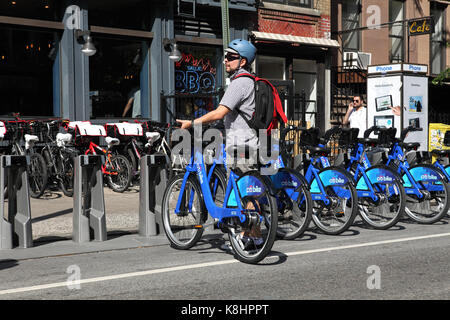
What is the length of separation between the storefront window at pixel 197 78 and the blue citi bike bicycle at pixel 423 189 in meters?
6.75

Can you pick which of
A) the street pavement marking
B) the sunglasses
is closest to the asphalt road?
the street pavement marking

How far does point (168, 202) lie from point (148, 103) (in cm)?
782

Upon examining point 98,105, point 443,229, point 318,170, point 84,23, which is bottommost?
point 443,229

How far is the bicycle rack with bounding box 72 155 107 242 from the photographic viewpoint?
771cm

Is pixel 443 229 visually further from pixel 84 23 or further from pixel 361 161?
pixel 84 23

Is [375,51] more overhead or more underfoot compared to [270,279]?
more overhead

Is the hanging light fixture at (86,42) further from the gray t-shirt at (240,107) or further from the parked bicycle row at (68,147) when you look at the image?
the gray t-shirt at (240,107)

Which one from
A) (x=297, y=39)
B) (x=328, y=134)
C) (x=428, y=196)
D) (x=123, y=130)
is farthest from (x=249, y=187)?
(x=297, y=39)

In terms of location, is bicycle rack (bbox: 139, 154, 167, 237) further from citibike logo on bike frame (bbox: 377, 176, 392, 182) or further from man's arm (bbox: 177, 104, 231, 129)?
citibike logo on bike frame (bbox: 377, 176, 392, 182)

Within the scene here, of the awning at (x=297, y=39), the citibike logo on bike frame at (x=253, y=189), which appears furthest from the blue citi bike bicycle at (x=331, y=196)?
the awning at (x=297, y=39)

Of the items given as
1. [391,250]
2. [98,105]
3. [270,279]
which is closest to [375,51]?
[98,105]

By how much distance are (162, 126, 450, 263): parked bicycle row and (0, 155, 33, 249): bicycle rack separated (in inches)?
61.9

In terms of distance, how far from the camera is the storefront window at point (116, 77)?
45.5 feet
